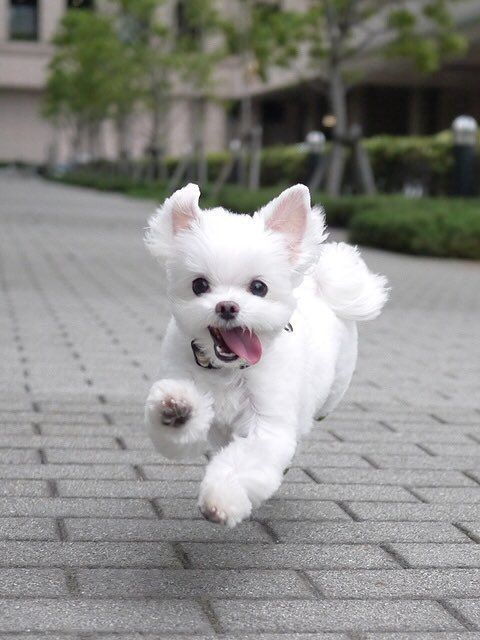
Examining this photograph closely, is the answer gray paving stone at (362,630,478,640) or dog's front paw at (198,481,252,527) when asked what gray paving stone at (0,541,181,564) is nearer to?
dog's front paw at (198,481,252,527)

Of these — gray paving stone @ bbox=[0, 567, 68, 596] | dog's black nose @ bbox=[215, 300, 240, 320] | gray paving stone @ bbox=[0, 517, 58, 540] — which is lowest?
gray paving stone @ bbox=[0, 517, 58, 540]

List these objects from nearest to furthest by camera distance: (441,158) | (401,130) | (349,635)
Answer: (349,635) < (441,158) < (401,130)

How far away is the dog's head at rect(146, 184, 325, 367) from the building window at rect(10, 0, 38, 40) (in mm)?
59883

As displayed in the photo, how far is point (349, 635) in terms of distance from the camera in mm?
2912

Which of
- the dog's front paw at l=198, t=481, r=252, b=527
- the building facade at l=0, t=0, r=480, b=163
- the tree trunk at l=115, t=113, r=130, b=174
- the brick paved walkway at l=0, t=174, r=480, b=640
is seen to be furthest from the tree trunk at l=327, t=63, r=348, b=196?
the tree trunk at l=115, t=113, r=130, b=174

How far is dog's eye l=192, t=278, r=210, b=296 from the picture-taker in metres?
3.11

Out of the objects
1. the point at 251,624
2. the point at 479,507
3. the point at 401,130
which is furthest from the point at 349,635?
the point at 401,130

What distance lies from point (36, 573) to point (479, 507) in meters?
1.58

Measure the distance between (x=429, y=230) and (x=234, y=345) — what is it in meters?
11.8

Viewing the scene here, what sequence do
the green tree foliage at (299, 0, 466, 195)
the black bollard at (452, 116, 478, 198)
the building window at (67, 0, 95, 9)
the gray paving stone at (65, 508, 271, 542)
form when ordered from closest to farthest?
1. the gray paving stone at (65, 508, 271, 542)
2. the black bollard at (452, 116, 478, 198)
3. the green tree foliage at (299, 0, 466, 195)
4. the building window at (67, 0, 95, 9)

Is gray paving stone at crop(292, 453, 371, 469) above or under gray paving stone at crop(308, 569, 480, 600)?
under

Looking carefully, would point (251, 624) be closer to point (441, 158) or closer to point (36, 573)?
point (36, 573)

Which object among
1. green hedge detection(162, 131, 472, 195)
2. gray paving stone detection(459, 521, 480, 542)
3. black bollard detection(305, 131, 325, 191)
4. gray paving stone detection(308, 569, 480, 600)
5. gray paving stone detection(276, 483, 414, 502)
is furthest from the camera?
black bollard detection(305, 131, 325, 191)

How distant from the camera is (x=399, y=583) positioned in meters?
3.31
